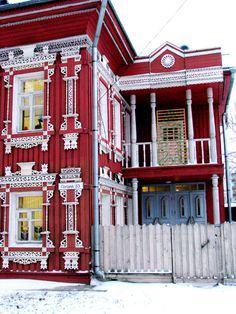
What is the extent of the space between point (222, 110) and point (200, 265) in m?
10.3

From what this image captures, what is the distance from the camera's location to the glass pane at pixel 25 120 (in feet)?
39.1

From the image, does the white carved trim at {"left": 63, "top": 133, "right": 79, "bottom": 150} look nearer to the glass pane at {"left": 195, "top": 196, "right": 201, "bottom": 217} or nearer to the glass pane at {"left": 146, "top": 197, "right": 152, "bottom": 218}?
the glass pane at {"left": 146, "top": 197, "right": 152, "bottom": 218}

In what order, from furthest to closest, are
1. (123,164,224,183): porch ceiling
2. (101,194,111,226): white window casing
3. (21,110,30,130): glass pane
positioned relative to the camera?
(123,164,224,183): porch ceiling < (101,194,111,226): white window casing < (21,110,30,130): glass pane

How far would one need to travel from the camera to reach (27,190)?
11.2 meters

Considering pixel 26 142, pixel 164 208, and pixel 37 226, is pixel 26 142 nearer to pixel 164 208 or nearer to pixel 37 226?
pixel 37 226

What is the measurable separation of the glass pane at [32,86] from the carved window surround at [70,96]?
966mm

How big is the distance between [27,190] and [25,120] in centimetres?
216

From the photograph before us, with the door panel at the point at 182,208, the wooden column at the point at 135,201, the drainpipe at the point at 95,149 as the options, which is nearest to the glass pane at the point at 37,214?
the drainpipe at the point at 95,149

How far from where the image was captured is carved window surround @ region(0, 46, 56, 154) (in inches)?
446

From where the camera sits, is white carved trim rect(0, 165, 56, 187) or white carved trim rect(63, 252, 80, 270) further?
white carved trim rect(0, 165, 56, 187)

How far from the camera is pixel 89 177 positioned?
10.8 metres

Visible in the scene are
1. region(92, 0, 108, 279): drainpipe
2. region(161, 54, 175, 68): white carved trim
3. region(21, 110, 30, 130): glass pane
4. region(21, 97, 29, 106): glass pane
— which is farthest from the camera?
region(161, 54, 175, 68): white carved trim

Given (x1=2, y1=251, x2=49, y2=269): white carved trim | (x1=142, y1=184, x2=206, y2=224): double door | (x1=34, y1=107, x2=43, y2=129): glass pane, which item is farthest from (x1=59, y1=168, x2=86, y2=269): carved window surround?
(x1=142, y1=184, x2=206, y2=224): double door

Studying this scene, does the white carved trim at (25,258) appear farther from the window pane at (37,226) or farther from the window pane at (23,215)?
the window pane at (23,215)
